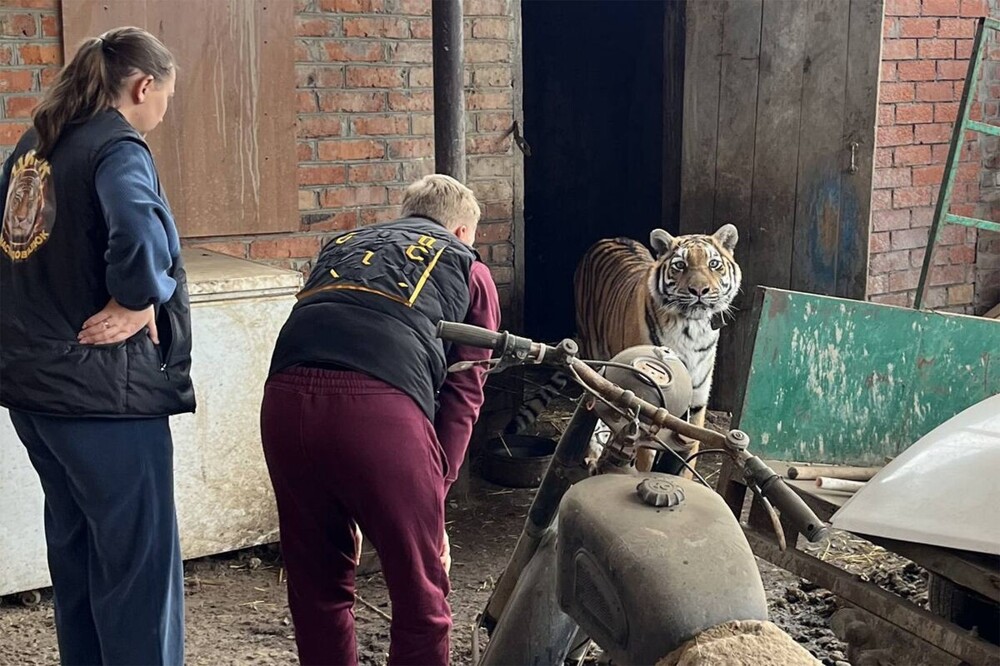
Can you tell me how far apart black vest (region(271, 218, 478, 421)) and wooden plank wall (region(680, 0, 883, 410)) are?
3.35 metres

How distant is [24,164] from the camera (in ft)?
9.87

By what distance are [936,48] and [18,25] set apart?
4791 mm

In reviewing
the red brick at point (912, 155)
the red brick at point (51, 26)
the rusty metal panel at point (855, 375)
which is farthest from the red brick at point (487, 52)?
the rusty metal panel at point (855, 375)

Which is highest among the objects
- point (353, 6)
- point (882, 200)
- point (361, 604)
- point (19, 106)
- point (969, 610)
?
point (353, 6)

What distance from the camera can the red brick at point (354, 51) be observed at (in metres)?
5.18

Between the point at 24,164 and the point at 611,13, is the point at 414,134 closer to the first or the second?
the point at 24,164

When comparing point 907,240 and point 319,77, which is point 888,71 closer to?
point 907,240

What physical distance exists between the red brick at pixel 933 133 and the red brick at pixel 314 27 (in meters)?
3.38

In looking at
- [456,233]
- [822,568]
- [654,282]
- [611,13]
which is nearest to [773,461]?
[822,568]

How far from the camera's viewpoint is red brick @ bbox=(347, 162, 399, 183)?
5.32 meters

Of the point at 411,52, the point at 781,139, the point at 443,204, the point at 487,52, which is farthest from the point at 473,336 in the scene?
the point at 781,139

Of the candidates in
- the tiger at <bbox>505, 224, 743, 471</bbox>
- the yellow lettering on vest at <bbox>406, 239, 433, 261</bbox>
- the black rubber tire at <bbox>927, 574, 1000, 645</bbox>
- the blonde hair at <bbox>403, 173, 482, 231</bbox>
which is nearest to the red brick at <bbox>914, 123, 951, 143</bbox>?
the tiger at <bbox>505, 224, 743, 471</bbox>

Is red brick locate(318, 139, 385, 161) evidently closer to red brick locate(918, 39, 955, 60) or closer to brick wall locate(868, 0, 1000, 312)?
brick wall locate(868, 0, 1000, 312)

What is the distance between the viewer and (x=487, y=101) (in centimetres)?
573
